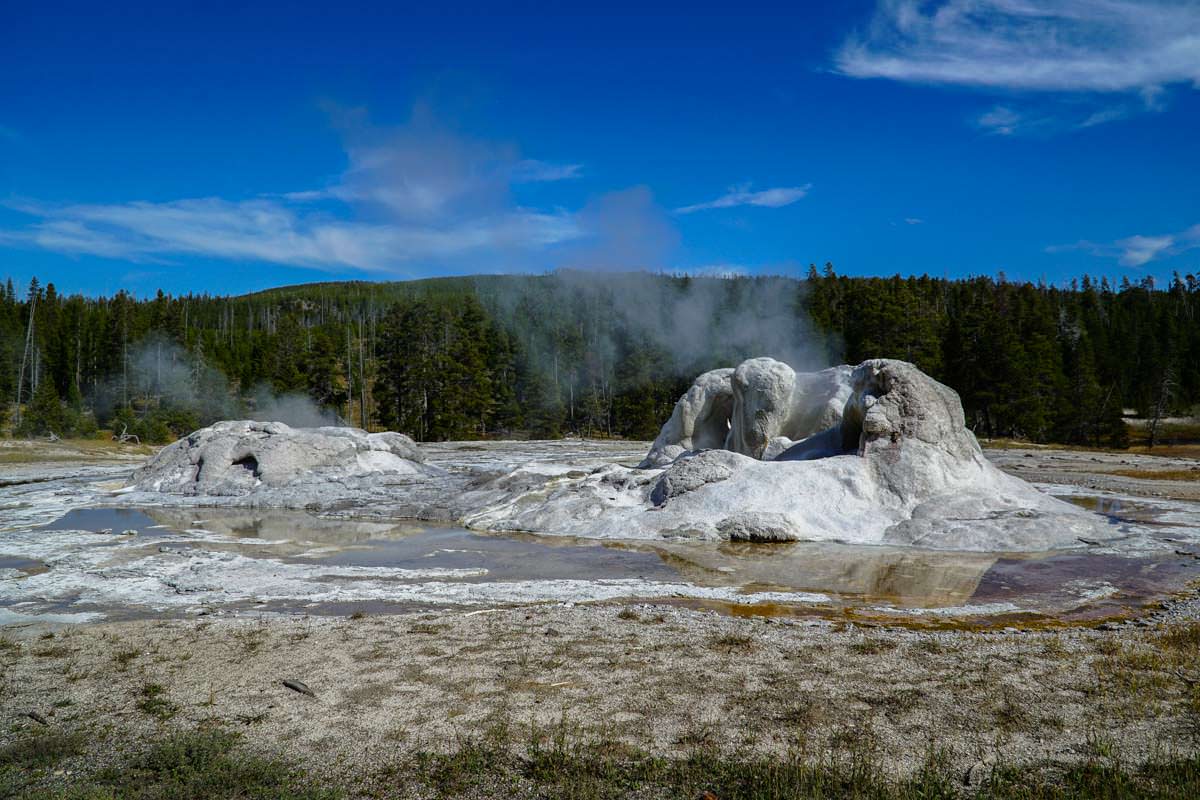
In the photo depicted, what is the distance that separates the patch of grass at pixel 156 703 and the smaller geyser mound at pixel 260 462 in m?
14.1

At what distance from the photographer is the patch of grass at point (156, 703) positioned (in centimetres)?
482

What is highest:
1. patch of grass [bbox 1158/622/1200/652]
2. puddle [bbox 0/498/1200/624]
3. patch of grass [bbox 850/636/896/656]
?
patch of grass [bbox 1158/622/1200/652]

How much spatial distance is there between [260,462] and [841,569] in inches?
596

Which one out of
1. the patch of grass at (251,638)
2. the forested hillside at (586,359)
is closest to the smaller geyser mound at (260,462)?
the patch of grass at (251,638)

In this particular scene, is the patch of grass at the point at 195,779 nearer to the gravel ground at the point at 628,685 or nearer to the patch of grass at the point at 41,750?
the gravel ground at the point at 628,685

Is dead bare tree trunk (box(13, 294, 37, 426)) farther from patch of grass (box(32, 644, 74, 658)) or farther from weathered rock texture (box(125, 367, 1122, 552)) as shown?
patch of grass (box(32, 644, 74, 658))

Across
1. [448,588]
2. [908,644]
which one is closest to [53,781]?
[448,588]

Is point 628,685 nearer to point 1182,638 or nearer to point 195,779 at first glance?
point 195,779

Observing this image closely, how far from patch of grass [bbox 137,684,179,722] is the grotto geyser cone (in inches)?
320

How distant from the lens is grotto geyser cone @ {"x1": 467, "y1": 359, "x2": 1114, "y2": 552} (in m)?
12.0

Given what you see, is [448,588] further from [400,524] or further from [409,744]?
[400,524]

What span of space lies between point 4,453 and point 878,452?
34.7m

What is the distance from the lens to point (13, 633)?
22.5ft

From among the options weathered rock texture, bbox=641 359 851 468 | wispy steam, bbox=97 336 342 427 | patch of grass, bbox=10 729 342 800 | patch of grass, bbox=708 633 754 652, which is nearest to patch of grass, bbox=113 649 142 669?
patch of grass, bbox=10 729 342 800
